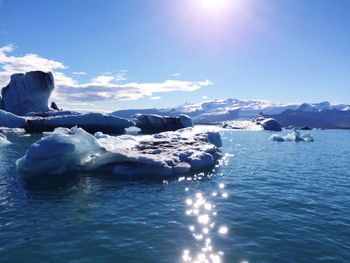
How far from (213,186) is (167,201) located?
5.23m

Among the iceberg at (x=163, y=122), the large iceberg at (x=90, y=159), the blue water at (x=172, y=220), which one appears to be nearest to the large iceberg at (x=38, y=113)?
the iceberg at (x=163, y=122)

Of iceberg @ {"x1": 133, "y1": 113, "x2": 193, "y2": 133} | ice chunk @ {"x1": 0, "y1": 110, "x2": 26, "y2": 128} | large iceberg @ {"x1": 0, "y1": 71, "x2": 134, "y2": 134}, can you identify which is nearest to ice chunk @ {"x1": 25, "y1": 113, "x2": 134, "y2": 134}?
large iceberg @ {"x1": 0, "y1": 71, "x2": 134, "y2": 134}

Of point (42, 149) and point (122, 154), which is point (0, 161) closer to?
point (42, 149)

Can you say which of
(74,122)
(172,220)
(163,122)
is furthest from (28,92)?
(172,220)

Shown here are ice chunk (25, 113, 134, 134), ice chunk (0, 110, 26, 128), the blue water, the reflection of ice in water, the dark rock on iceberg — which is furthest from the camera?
the dark rock on iceberg

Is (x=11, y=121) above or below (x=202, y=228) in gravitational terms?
above

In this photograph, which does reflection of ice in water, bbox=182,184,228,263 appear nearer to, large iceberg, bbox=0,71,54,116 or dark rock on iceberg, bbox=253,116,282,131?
large iceberg, bbox=0,71,54,116

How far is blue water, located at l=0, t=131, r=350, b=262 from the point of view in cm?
1119

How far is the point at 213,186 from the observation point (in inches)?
861

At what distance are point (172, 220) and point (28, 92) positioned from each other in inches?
3346

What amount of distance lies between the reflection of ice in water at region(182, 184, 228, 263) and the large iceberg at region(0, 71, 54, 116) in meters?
78.7

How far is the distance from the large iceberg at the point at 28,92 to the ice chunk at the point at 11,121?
12.6 metres

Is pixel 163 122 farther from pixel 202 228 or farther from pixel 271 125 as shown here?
pixel 202 228

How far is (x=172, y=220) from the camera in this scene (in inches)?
569
